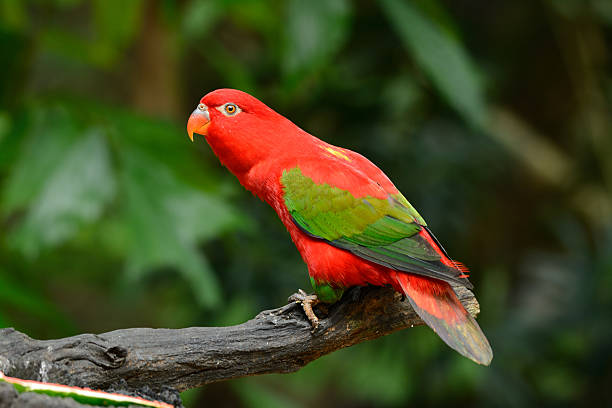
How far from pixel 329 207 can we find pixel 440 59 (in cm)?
205

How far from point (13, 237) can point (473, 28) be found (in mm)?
4062

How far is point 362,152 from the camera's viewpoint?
5.03 meters

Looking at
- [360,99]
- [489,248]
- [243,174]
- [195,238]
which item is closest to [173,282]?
[195,238]

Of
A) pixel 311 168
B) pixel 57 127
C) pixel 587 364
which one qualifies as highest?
pixel 57 127

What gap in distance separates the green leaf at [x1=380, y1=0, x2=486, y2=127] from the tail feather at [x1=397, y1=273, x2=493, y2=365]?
199 centimetres

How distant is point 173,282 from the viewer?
5.21m

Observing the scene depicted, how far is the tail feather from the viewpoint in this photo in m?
1.81

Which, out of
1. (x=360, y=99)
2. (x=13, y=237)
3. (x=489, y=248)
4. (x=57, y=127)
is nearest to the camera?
(x=13, y=237)

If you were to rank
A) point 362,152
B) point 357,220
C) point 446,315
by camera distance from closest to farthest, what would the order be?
1. point 446,315
2. point 357,220
3. point 362,152

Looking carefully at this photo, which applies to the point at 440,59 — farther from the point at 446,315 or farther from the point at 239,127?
the point at 446,315

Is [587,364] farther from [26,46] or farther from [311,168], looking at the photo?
[26,46]

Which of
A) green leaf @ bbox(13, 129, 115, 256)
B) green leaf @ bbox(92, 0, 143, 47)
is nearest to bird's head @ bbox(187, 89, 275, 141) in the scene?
green leaf @ bbox(13, 129, 115, 256)

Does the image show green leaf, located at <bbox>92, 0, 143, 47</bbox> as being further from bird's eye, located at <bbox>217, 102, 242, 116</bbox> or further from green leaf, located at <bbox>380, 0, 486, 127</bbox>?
bird's eye, located at <bbox>217, 102, 242, 116</bbox>

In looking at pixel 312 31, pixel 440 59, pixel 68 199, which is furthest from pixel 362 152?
pixel 68 199
